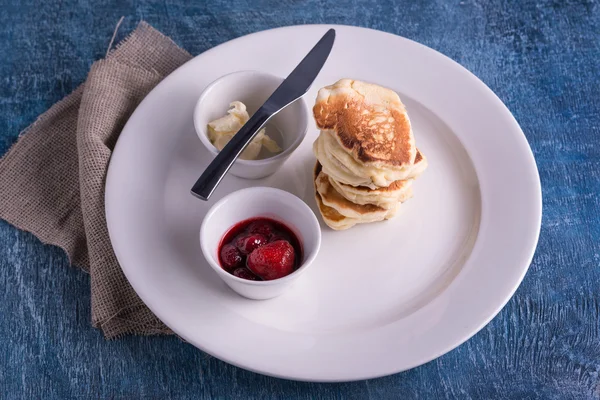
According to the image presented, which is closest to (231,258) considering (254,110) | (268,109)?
(268,109)

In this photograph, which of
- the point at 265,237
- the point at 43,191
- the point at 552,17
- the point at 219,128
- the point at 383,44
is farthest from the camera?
the point at 552,17

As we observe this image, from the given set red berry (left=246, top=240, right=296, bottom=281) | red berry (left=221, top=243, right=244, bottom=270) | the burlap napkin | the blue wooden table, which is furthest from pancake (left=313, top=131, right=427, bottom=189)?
the burlap napkin

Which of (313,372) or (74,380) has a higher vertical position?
(313,372)

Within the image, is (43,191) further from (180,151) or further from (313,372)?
(313,372)

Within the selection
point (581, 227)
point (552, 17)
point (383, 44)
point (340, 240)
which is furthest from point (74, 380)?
point (552, 17)

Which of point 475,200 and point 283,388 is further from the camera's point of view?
point 475,200

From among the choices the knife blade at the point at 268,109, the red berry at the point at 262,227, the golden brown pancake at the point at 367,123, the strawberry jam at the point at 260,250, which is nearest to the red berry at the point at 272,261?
the strawberry jam at the point at 260,250
